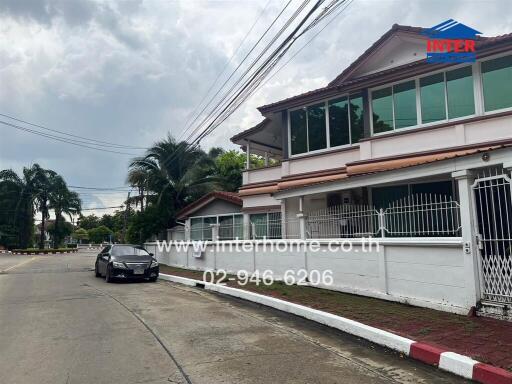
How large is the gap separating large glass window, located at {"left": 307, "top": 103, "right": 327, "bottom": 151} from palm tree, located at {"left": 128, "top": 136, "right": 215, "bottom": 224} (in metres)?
10.8

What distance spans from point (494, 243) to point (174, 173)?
20563 millimetres

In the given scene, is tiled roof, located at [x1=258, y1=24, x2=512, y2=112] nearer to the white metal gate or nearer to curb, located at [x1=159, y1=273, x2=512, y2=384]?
the white metal gate

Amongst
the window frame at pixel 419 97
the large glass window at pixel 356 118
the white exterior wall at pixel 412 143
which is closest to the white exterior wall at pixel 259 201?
the white exterior wall at pixel 412 143

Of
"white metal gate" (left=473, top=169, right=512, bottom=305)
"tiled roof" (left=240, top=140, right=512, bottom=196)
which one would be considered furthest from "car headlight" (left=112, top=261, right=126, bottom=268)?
"white metal gate" (left=473, top=169, right=512, bottom=305)

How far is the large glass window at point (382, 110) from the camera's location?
44.3ft

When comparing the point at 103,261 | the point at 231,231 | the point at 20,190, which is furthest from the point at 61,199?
the point at 231,231

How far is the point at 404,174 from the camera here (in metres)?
9.81

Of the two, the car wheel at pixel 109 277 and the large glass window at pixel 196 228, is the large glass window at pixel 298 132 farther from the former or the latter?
the car wheel at pixel 109 277

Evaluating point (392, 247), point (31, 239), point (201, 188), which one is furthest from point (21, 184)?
point (392, 247)

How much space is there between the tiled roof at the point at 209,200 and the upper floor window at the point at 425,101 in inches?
348

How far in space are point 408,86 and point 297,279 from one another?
6740 mm

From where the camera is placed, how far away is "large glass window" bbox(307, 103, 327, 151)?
609 inches

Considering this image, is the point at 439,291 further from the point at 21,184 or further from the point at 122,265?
the point at 21,184

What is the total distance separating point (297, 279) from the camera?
12.1 metres
